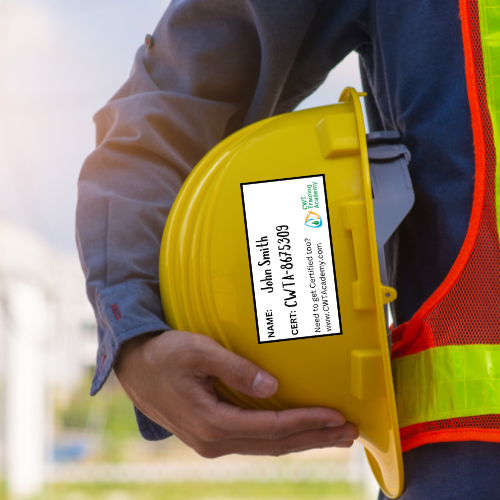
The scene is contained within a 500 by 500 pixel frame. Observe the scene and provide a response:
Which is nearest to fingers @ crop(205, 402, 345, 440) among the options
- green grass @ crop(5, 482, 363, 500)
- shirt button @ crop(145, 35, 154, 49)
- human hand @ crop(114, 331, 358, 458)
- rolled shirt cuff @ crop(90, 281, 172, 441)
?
human hand @ crop(114, 331, 358, 458)

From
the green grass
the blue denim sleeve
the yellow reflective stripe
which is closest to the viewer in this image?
the yellow reflective stripe

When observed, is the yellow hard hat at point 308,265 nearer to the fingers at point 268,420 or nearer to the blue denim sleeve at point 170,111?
the fingers at point 268,420

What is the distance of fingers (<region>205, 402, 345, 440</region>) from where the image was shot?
0.55 m

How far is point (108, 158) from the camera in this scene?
28.7 inches

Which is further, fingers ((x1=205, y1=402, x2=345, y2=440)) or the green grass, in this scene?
the green grass

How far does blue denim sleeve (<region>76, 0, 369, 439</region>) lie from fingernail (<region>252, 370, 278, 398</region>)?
0.14m

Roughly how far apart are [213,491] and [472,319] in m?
7.59

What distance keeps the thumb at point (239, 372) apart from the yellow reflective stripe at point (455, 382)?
16 cm

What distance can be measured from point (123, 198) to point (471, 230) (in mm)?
445

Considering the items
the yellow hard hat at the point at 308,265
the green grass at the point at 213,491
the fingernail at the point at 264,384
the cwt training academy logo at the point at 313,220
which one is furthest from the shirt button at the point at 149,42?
the green grass at the point at 213,491

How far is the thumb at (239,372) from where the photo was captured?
1.77ft

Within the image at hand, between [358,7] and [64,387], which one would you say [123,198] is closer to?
[358,7]

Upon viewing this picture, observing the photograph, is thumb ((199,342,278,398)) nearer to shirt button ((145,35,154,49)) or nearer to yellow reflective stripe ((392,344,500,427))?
yellow reflective stripe ((392,344,500,427))

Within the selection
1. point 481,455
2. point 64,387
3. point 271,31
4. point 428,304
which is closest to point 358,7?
point 271,31
